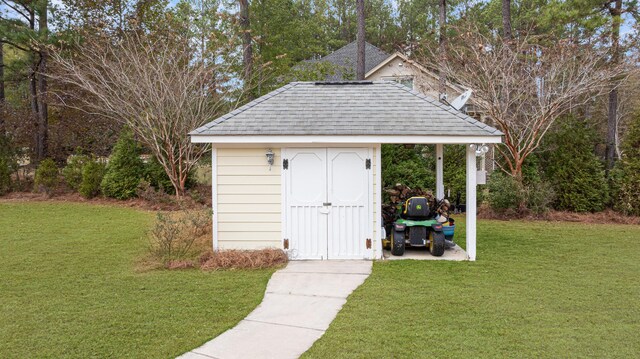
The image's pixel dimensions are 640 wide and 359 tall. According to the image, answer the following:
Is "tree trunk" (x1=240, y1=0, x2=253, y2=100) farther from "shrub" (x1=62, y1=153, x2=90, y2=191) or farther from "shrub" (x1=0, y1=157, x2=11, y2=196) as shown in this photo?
"shrub" (x1=0, y1=157, x2=11, y2=196)

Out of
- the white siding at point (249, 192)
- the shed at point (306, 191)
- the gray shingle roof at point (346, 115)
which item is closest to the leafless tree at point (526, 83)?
the gray shingle roof at point (346, 115)

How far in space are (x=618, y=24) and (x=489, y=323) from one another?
41.1 feet

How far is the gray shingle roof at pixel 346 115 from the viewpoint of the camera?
713cm

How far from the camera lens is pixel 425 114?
7.59 m

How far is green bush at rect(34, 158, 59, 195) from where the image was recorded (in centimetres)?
1602

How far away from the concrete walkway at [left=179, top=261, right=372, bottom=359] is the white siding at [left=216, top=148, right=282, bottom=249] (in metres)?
0.82

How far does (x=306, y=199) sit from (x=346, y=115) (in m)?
1.57

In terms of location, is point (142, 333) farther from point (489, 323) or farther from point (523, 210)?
point (523, 210)

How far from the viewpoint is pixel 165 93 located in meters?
13.1

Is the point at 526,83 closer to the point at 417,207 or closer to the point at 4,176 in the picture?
the point at 417,207

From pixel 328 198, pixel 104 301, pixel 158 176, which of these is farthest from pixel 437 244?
pixel 158 176

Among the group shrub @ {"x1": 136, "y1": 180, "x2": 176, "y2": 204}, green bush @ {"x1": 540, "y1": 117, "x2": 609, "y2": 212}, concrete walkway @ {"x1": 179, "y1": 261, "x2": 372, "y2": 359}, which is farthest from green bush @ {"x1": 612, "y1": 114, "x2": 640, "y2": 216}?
shrub @ {"x1": 136, "y1": 180, "x2": 176, "y2": 204}

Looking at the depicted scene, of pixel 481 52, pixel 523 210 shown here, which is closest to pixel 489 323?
pixel 523 210

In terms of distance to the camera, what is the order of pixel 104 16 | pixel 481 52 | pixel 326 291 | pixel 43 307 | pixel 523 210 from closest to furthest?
pixel 43 307 → pixel 326 291 → pixel 523 210 → pixel 481 52 → pixel 104 16
